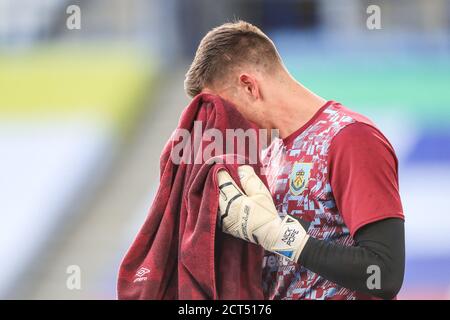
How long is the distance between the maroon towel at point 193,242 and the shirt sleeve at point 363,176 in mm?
190

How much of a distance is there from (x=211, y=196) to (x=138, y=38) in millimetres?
4368

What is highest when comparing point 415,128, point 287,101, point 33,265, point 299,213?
point 287,101

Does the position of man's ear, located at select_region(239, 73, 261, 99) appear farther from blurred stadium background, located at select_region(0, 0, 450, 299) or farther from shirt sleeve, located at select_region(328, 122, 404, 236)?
blurred stadium background, located at select_region(0, 0, 450, 299)

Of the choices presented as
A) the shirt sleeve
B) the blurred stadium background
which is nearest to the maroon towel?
the shirt sleeve

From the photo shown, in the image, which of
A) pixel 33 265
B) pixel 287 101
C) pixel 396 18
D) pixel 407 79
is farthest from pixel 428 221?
pixel 287 101

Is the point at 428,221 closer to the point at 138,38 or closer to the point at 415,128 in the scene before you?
the point at 415,128

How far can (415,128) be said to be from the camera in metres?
4.93

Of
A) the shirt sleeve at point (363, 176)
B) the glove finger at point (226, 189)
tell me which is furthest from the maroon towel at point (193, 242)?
the shirt sleeve at point (363, 176)

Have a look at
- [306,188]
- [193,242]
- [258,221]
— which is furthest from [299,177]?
[193,242]

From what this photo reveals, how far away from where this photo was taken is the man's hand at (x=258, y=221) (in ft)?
5.71

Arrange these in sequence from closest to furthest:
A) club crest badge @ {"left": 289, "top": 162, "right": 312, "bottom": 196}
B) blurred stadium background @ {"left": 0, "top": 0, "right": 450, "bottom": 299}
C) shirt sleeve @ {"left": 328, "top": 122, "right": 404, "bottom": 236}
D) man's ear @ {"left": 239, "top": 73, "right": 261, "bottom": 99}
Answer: shirt sleeve @ {"left": 328, "top": 122, "right": 404, "bottom": 236} < club crest badge @ {"left": 289, "top": 162, "right": 312, "bottom": 196} < man's ear @ {"left": 239, "top": 73, "right": 261, "bottom": 99} < blurred stadium background @ {"left": 0, "top": 0, "right": 450, "bottom": 299}

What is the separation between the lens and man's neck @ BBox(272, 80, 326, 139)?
1.92m

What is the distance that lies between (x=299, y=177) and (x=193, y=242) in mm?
258

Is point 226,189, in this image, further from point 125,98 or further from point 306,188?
point 125,98
